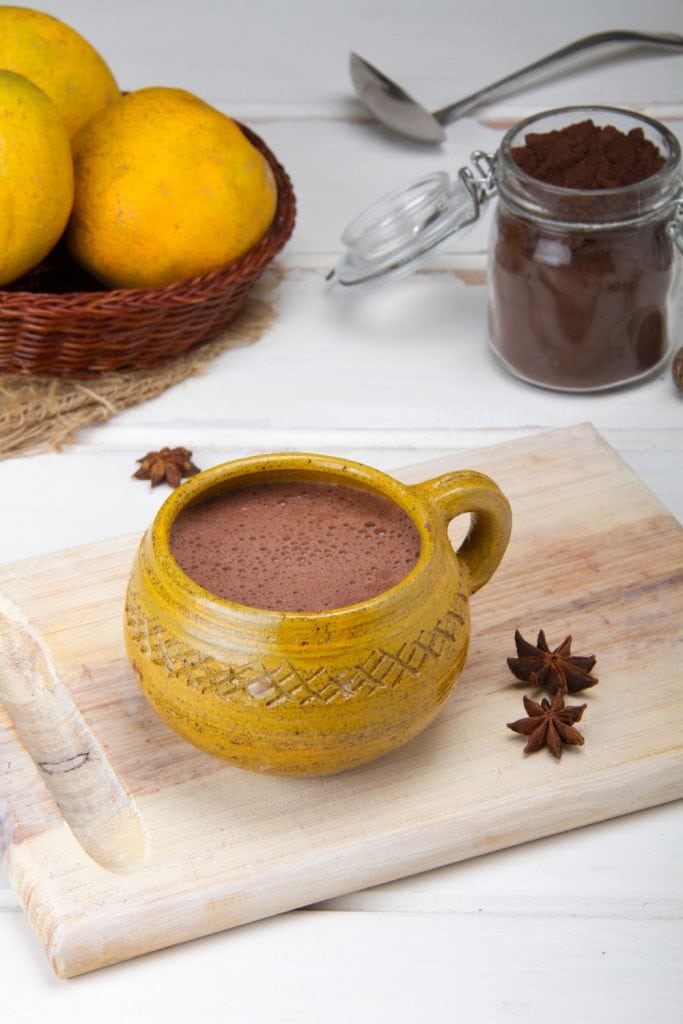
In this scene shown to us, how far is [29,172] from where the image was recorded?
129 cm

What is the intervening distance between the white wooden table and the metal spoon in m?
0.02

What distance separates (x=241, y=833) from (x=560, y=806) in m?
0.20

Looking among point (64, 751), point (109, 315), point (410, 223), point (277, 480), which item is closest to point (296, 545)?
point (277, 480)

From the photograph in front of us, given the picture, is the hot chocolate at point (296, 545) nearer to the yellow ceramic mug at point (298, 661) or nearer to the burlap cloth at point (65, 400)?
the yellow ceramic mug at point (298, 661)

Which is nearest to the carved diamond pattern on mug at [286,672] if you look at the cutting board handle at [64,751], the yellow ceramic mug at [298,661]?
the yellow ceramic mug at [298,661]

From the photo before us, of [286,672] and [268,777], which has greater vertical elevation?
[286,672]

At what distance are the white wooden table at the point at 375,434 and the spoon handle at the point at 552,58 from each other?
3 centimetres

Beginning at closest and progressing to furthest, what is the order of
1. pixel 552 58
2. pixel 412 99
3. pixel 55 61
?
pixel 55 61 < pixel 412 99 < pixel 552 58

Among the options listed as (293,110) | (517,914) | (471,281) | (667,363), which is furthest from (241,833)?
(293,110)

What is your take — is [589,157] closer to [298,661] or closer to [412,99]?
[412,99]

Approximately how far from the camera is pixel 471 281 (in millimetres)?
1621

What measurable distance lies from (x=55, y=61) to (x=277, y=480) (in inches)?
26.0

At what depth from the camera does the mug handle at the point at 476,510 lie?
0.94 m

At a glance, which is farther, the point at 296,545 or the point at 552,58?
the point at 552,58
